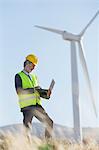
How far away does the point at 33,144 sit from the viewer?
6320mm

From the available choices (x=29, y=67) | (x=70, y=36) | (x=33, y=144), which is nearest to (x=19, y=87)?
(x=29, y=67)

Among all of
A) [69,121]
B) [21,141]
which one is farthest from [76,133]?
[21,141]

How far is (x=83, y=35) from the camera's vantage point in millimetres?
6734

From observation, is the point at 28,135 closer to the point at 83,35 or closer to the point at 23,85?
the point at 23,85

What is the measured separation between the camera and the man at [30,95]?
6391 mm

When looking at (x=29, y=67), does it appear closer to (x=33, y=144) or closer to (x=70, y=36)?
(x=70, y=36)

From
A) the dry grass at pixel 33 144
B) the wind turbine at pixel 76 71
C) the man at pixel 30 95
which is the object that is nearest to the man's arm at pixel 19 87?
the man at pixel 30 95

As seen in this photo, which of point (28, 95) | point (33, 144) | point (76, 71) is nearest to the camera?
point (33, 144)

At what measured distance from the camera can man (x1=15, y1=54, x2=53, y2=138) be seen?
6.39 meters

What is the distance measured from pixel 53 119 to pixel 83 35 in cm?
75

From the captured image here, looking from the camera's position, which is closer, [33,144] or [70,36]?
[33,144]

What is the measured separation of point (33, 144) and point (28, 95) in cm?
39

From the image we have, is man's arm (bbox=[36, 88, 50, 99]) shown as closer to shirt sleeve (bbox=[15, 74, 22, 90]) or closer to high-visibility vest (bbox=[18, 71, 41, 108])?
high-visibility vest (bbox=[18, 71, 41, 108])

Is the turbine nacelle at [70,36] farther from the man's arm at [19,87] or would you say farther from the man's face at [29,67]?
the man's arm at [19,87]
